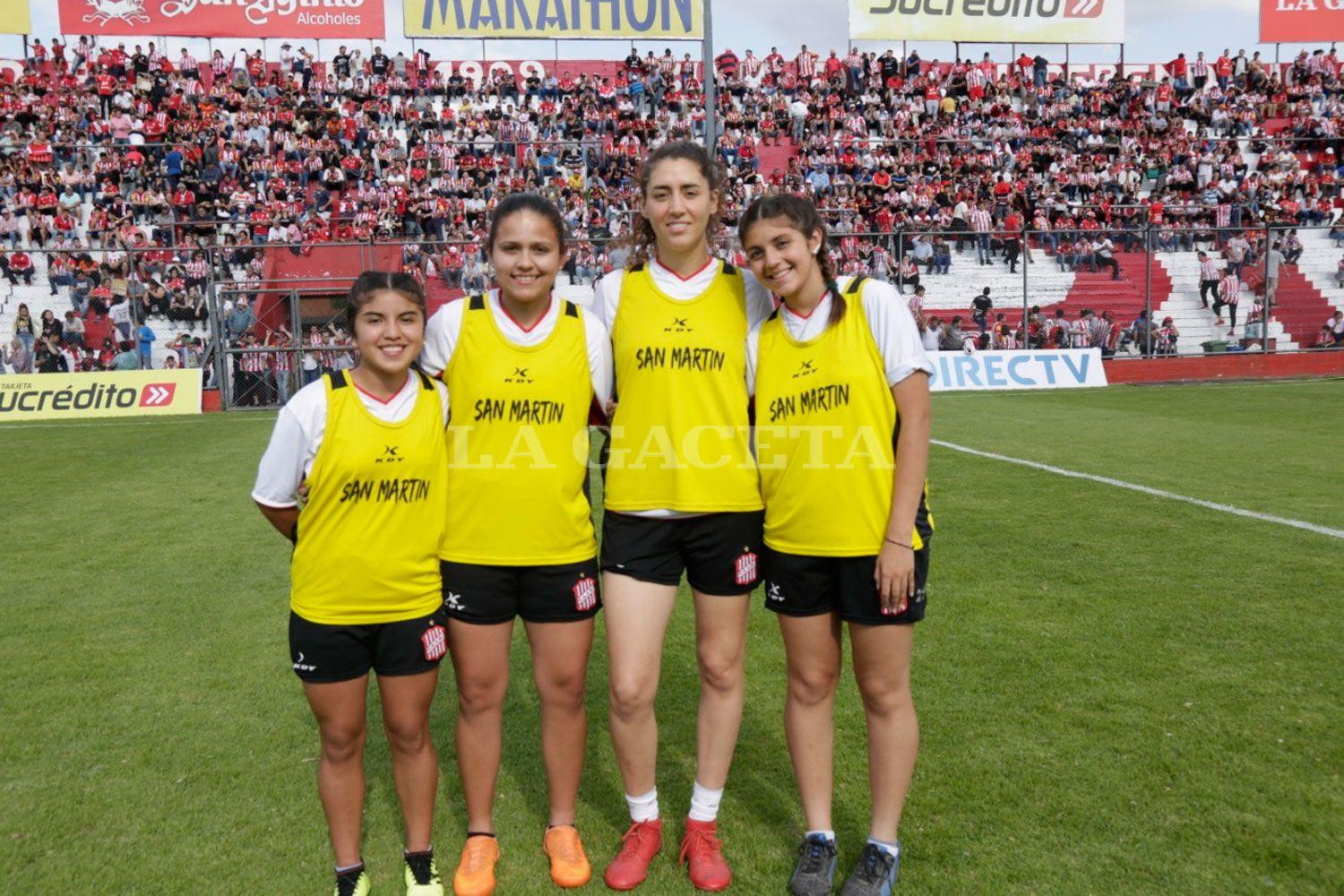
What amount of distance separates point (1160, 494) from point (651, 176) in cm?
652

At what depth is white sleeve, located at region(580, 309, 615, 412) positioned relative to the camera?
294cm

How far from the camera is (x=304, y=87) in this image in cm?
2930

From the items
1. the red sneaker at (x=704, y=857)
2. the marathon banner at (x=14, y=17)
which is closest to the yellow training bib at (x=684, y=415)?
the red sneaker at (x=704, y=857)

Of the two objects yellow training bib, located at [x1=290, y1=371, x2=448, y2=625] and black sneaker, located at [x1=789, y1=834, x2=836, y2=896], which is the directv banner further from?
yellow training bib, located at [x1=290, y1=371, x2=448, y2=625]

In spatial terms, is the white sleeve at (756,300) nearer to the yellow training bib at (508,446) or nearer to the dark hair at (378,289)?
the yellow training bib at (508,446)

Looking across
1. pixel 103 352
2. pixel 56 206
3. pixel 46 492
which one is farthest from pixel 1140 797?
pixel 56 206

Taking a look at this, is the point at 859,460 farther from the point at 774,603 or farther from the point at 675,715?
the point at 675,715

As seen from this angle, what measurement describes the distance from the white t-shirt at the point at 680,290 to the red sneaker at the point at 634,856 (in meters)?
0.95

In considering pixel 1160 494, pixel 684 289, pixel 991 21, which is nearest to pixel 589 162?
pixel 991 21

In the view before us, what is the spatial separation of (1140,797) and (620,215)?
22.6 meters

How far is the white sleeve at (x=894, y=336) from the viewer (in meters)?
2.71

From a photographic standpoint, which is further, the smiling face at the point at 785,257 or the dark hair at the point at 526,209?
the dark hair at the point at 526,209

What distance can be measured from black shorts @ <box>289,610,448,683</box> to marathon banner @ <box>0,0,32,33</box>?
3461cm

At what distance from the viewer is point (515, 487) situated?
9.30 ft
